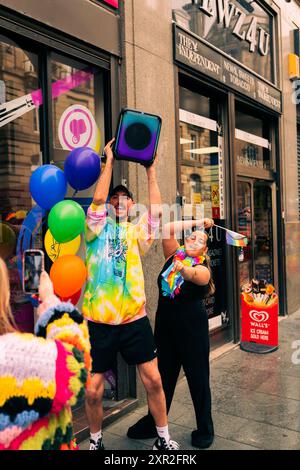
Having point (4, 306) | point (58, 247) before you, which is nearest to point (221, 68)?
point (58, 247)

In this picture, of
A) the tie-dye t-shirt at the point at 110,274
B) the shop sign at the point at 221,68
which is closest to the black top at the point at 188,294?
the tie-dye t-shirt at the point at 110,274

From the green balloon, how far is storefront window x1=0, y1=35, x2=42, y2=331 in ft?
2.21

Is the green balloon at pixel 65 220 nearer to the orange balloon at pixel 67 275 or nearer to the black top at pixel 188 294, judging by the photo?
the orange balloon at pixel 67 275

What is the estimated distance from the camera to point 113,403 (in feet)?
13.5

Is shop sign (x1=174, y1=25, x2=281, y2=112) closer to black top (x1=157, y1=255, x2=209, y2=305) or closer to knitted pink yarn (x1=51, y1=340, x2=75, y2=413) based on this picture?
black top (x1=157, y1=255, x2=209, y2=305)

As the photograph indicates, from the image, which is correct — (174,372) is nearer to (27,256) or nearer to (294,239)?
→ (27,256)

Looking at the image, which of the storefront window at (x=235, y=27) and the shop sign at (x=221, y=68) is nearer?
the shop sign at (x=221, y=68)

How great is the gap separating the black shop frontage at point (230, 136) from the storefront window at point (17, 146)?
192cm

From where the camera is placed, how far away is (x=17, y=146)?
350 cm

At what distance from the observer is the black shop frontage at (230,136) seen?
5.61 metres

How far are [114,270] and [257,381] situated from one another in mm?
2503

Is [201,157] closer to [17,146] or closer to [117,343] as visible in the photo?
[17,146]

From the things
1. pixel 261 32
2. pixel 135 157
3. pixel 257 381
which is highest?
pixel 261 32

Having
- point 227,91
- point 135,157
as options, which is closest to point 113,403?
point 135,157
